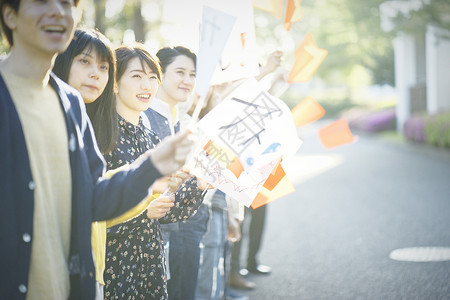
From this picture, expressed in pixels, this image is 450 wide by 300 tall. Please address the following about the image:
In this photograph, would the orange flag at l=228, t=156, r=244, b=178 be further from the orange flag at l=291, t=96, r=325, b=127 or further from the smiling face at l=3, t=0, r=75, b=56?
the smiling face at l=3, t=0, r=75, b=56

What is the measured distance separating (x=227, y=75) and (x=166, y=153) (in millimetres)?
739

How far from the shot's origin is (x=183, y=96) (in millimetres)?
2688

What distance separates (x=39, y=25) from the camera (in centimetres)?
122

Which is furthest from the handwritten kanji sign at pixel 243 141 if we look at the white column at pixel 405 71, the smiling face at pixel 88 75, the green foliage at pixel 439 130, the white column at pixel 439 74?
the white column at pixel 405 71

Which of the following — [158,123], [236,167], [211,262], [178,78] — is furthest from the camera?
[211,262]

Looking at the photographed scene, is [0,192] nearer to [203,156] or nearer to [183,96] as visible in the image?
[203,156]

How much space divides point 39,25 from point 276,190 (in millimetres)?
1098

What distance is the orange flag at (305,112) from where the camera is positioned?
6.25 ft

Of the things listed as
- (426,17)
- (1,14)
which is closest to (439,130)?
(426,17)

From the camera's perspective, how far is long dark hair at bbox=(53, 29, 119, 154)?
69.9 inches

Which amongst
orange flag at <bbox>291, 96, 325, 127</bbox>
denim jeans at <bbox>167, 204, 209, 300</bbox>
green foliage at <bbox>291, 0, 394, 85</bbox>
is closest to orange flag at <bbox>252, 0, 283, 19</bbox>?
orange flag at <bbox>291, 96, 325, 127</bbox>

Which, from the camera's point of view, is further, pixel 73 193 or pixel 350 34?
pixel 350 34

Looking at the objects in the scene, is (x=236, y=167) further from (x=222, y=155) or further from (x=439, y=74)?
(x=439, y=74)

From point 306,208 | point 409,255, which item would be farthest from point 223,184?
point 306,208
